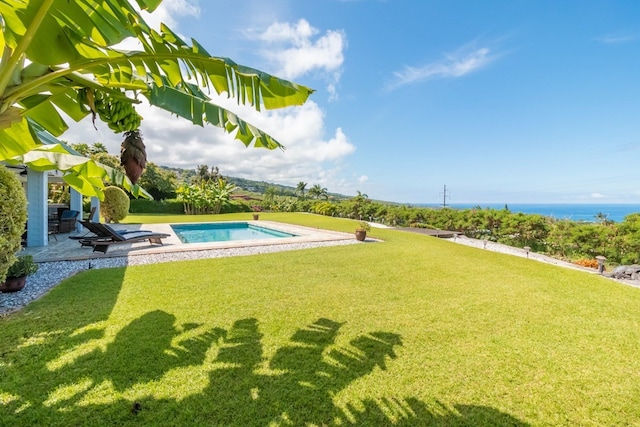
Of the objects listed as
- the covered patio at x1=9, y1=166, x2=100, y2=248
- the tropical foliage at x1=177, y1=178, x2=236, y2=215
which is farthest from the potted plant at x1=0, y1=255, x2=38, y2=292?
the tropical foliage at x1=177, y1=178, x2=236, y2=215

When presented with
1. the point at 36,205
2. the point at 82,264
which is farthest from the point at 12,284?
the point at 36,205

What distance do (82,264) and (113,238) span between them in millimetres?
2392

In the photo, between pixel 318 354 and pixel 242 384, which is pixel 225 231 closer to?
pixel 318 354

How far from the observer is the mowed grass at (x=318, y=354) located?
2.56 meters

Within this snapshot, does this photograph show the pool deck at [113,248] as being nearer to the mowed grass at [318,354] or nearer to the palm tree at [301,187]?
the mowed grass at [318,354]

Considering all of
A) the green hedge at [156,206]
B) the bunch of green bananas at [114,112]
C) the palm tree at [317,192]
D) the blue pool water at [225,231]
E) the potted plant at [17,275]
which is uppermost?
the palm tree at [317,192]

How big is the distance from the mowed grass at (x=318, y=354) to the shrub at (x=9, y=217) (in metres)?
0.93

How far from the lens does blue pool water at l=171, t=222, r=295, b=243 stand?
56.6 feet

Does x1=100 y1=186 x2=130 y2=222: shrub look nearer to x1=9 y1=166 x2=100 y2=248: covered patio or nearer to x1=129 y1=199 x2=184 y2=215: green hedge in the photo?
x1=9 y1=166 x2=100 y2=248: covered patio

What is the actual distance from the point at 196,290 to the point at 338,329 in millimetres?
3309

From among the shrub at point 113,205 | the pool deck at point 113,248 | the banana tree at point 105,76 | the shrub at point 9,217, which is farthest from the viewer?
the shrub at point 113,205

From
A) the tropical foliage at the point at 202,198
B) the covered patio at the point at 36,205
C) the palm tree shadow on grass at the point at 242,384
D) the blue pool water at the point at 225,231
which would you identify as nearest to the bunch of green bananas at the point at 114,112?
the palm tree shadow on grass at the point at 242,384

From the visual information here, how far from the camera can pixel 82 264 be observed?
8008 millimetres

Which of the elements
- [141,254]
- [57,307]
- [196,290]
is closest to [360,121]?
[141,254]
